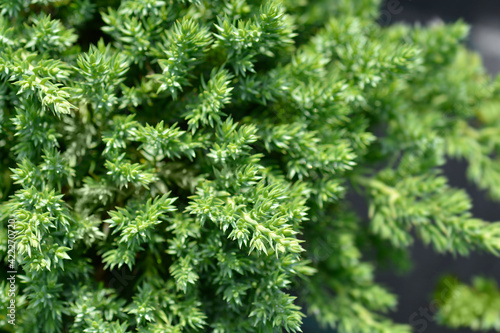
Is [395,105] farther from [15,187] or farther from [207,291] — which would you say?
[15,187]

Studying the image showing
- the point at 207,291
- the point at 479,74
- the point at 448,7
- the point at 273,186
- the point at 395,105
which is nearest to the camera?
the point at 273,186

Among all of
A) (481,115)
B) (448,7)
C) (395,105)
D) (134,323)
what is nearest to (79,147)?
(134,323)

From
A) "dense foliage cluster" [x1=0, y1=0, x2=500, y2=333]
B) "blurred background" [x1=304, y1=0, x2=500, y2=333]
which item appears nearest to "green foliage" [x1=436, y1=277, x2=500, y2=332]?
"blurred background" [x1=304, y1=0, x2=500, y2=333]

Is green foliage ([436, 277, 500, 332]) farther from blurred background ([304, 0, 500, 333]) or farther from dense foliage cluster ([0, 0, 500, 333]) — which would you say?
dense foliage cluster ([0, 0, 500, 333])

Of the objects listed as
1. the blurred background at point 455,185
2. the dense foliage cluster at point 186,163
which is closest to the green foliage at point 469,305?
the blurred background at point 455,185

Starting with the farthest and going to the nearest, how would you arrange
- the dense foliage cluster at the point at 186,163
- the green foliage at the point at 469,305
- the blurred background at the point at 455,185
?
1. the blurred background at the point at 455,185
2. the green foliage at the point at 469,305
3. the dense foliage cluster at the point at 186,163

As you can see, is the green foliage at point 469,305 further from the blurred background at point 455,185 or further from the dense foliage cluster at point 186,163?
the dense foliage cluster at point 186,163
